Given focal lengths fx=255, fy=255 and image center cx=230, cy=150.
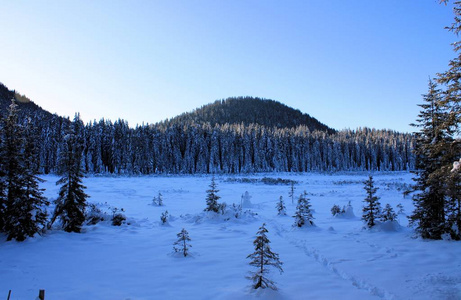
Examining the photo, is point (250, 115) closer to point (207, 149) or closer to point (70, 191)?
point (207, 149)

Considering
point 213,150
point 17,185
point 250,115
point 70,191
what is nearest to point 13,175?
point 17,185

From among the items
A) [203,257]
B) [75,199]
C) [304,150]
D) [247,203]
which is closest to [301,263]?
[203,257]

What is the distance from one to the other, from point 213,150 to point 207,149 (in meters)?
2.14

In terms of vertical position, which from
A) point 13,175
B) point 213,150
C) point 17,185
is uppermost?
point 213,150

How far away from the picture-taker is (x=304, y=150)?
88.6 metres

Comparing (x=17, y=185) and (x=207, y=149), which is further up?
(x=207, y=149)

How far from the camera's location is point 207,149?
78.1 m

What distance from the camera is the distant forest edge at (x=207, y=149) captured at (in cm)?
6638

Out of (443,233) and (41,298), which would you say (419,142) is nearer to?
(443,233)

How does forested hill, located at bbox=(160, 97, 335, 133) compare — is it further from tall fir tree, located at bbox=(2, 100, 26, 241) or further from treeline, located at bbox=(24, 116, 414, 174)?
tall fir tree, located at bbox=(2, 100, 26, 241)

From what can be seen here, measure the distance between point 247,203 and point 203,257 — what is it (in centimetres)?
1171

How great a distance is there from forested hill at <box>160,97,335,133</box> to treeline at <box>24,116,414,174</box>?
59616mm

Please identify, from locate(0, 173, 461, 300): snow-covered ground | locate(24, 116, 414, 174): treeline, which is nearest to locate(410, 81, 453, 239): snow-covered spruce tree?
locate(0, 173, 461, 300): snow-covered ground

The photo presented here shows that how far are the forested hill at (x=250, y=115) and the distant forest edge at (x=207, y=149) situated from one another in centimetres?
5986
